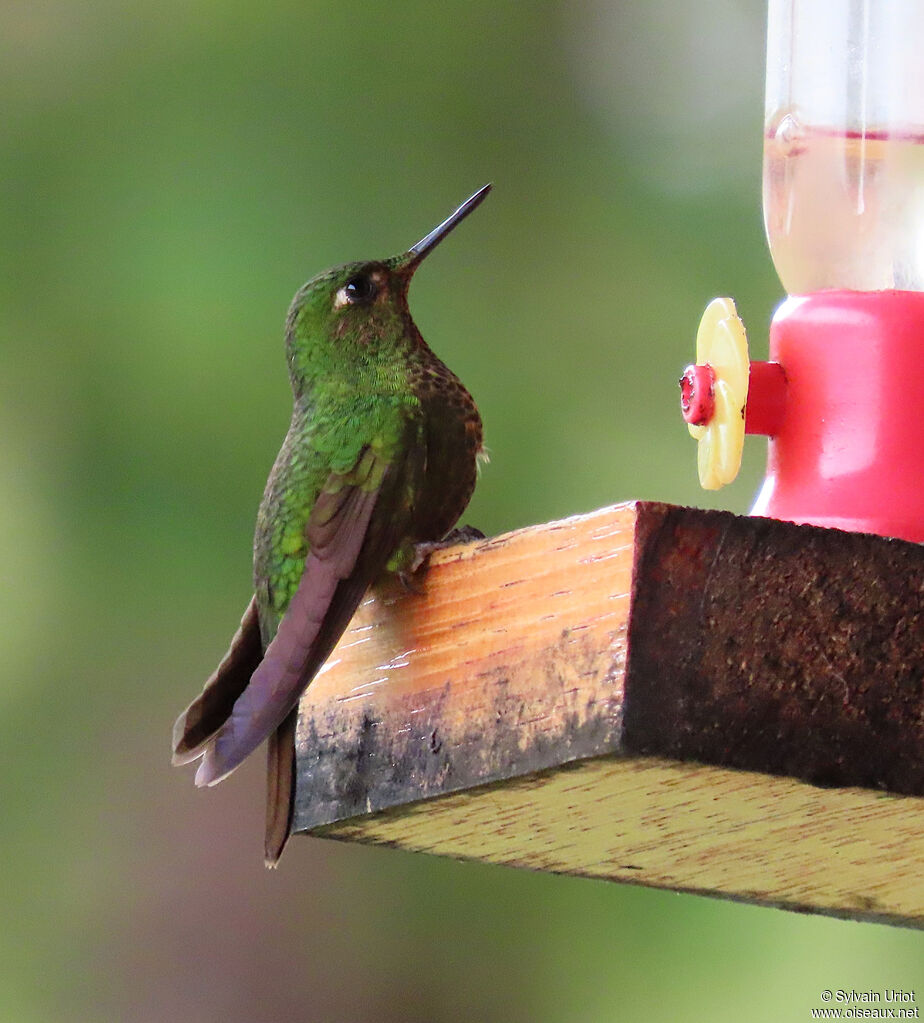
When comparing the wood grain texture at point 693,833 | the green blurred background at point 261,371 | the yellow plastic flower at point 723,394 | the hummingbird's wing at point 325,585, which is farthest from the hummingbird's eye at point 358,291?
→ the green blurred background at point 261,371

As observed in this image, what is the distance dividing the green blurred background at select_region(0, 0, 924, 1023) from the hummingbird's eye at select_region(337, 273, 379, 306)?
1.62 meters

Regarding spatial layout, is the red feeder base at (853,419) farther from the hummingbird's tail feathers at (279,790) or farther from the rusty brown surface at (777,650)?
the hummingbird's tail feathers at (279,790)

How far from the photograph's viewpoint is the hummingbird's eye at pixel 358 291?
2.69 meters

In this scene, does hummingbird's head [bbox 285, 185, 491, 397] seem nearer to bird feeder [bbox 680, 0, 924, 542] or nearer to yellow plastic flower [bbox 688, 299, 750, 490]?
bird feeder [bbox 680, 0, 924, 542]

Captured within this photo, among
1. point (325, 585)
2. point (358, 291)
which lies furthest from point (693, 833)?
point (358, 291)

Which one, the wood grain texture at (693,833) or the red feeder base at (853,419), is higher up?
the red feeder base at (853,419)

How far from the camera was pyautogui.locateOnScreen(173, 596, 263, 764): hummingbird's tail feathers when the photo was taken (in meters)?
2.13

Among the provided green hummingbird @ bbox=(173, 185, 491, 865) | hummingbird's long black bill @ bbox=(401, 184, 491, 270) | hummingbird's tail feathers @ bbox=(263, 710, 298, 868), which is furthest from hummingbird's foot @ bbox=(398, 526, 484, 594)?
hummingbird's long black bill @ bbox=(401, 184, 491, 270)

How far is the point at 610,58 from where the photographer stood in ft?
18.6

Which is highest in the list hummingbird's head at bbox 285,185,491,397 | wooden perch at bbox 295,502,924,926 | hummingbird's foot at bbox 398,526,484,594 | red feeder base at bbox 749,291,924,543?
hummingbird's head at bbox 285,185,491,397

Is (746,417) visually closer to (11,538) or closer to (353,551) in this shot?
(353,551)

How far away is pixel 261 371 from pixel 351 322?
6.56 feet

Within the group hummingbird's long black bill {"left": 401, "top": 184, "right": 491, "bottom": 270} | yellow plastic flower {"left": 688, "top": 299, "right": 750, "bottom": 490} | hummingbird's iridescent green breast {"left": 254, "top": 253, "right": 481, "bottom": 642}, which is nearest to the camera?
yellow plastic flower {"left": 688, "top": 299, "right": 750, "bottom": 490}

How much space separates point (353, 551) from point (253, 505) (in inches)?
103
